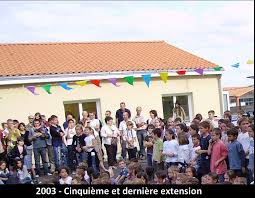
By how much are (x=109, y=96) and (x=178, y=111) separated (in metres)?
2.18

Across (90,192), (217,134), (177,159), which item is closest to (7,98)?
(177,159)

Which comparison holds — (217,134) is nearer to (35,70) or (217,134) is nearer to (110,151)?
(110,151)

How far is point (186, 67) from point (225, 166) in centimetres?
257

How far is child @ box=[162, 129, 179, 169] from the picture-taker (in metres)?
4.43

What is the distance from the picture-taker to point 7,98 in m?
6.70

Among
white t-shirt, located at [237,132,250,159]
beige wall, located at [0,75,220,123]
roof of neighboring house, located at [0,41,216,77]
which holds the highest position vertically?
roof of neighboring house, located at [0,41,216,77]

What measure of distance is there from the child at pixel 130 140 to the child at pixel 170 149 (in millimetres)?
1455

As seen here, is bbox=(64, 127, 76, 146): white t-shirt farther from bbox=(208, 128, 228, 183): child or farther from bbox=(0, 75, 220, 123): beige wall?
bbox=(208, 128, 228, 183): child

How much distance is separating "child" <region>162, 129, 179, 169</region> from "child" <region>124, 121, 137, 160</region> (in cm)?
145

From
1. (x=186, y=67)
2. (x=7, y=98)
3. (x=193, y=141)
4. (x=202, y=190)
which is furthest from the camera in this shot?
(x=7, y=98)

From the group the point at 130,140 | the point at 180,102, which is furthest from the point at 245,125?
the point at 130,140

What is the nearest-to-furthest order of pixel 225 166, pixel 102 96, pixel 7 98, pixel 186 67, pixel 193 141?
pixel 225 166, pixel 193 141, pixel 186 67, pixel 7 98, pixel 102 96

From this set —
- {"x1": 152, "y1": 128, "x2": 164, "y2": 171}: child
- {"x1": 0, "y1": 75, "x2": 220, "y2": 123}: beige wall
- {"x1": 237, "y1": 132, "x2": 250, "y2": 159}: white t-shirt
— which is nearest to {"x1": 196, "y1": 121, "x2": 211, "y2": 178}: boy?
{"x1": 237, "y1": 132, "x2": 250, "y2": 159}: white t-shirt

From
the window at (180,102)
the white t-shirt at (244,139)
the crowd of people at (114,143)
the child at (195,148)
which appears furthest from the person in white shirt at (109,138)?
the white t-shirt at (244,139)
